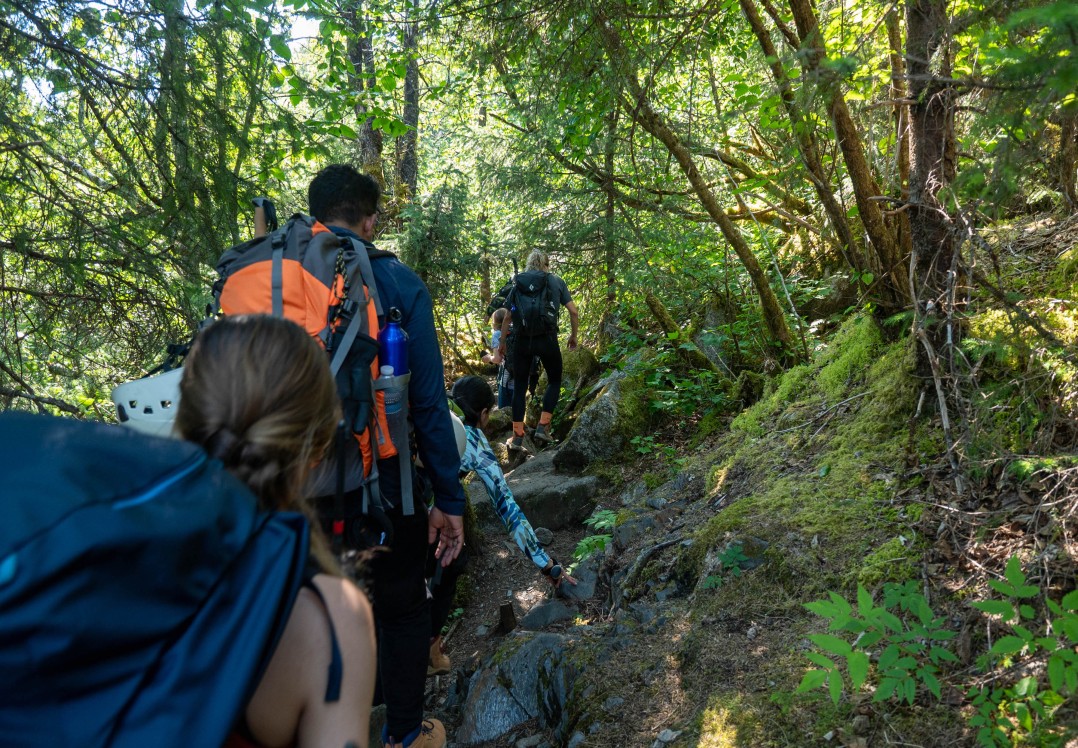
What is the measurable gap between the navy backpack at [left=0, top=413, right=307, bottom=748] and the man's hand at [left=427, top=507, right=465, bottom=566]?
7.60 ft

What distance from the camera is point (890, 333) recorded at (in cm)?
542

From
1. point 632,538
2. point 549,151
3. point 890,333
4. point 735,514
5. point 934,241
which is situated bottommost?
point 632,538

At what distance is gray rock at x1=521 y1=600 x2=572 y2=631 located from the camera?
16.4 ft

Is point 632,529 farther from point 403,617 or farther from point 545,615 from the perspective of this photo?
point 403,617

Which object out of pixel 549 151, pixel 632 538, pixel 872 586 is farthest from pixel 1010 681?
pixel 549 151

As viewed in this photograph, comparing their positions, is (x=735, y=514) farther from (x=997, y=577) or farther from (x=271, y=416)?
(x=271, y=416)

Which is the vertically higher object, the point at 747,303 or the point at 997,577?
the point at 747,303

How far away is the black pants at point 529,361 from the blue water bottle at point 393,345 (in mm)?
5558

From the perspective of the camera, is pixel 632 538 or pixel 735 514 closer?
pixel 735 514

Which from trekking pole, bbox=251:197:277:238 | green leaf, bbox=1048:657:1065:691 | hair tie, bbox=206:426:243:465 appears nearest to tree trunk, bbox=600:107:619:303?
trekking pole, bbox=251:197:277:238

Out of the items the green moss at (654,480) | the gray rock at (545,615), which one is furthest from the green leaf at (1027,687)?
the green moss at (654,480)

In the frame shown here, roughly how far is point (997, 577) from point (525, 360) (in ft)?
20.8

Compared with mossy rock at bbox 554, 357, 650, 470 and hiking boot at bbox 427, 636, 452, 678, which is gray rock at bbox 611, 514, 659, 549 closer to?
hiking boot at bbox 427, 636, 452, 678

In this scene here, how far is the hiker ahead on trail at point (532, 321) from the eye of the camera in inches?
333
